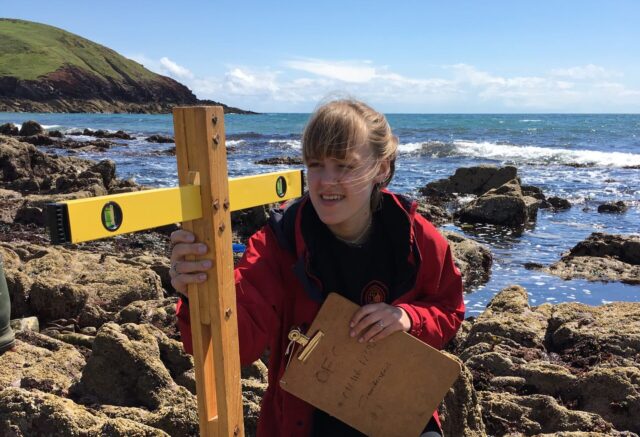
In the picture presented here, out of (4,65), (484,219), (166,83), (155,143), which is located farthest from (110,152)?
(166,83)

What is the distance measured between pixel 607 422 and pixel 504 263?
23.7ft

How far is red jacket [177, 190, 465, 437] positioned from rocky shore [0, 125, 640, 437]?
2.73 ft

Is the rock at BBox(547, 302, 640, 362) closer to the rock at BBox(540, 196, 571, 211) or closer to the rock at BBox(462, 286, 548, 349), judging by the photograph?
the rock at BBox(462, 286, 548, 349)

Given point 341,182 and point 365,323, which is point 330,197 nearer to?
point 341,182

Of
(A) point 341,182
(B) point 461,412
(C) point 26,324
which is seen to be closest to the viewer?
(A) point 341,182

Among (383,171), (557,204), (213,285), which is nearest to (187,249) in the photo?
(213,285)

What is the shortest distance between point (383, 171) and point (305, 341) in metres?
0.79

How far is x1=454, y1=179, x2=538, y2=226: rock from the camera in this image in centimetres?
1427

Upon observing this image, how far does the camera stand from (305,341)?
224 centimetres

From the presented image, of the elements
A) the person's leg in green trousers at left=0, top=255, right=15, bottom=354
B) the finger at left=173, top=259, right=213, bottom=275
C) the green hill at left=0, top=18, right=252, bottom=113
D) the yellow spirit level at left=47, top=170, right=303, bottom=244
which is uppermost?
the green hill at left=0, top=18, right=252, bottom=113

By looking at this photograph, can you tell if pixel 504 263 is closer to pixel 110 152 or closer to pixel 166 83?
pixel 110 152

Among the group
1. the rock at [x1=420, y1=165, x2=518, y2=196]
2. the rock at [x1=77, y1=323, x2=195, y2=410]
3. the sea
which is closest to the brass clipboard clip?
the sea

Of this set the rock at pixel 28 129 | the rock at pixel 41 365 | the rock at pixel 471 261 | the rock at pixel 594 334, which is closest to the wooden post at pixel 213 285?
the rock at pixel 41 365

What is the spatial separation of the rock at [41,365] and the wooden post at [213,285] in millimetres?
1945
